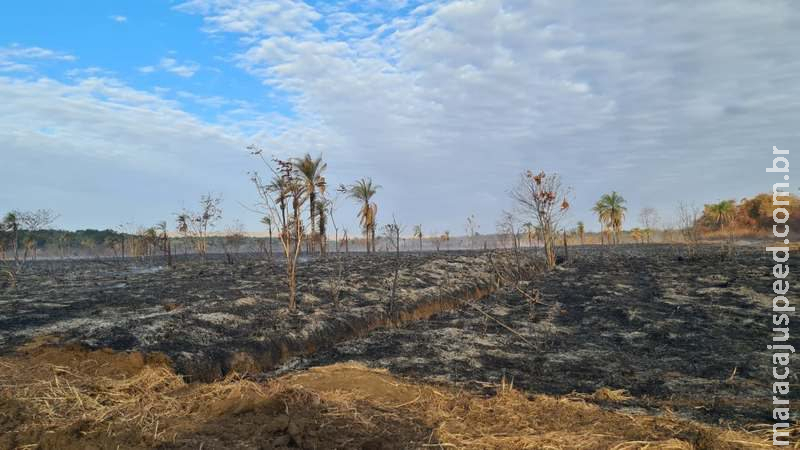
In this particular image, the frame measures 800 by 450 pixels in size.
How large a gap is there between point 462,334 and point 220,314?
5381 millimetres

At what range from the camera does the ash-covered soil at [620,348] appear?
23.4 feet

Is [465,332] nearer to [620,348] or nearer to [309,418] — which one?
[620,348]

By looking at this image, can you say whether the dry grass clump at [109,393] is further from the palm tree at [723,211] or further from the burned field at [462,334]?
the palm tree at [723,211]

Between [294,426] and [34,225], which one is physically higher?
[34,225]

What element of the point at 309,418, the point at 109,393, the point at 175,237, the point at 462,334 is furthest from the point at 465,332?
the point at 175,237

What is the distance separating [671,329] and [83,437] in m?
11.1

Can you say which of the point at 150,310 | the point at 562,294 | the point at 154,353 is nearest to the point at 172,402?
the point at 154,353

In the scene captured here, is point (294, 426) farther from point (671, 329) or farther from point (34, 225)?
point (34, 225)

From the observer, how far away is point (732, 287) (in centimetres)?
1578

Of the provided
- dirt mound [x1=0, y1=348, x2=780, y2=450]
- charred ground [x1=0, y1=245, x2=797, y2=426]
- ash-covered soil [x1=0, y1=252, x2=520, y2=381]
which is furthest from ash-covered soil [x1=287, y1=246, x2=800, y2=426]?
dirt mound [x1=0, y1=348, x2=780, y2=450]

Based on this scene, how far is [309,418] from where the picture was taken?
488 cm

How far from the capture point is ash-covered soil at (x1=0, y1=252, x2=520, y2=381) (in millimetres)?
8773

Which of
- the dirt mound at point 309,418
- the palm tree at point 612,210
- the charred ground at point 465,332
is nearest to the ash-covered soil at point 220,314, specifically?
the charred ground at point 465,332

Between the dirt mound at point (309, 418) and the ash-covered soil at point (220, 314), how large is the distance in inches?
81.3
